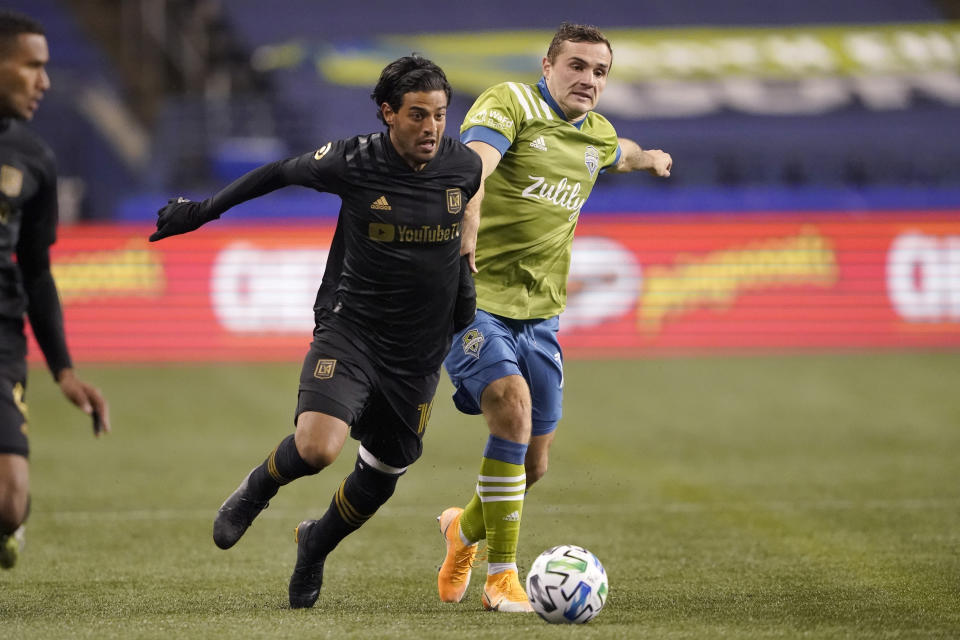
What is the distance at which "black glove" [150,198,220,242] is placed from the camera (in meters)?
5.02

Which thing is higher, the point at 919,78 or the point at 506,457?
the point at 919,78

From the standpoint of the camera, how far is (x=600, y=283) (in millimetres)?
15930

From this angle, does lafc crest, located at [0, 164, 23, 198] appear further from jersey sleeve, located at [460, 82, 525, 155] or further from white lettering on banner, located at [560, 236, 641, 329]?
white lettering on banner, located at [560, 236, 641, 329]

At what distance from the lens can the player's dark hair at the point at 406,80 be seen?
4.96 m

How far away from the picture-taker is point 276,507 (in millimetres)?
8180

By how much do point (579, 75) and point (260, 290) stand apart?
10.4m

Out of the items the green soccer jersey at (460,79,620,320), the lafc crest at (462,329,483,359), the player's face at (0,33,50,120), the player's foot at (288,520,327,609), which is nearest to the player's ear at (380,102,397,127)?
the green soccer jersey at (460,79,620,320)

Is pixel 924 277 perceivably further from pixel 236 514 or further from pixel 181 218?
pixel 181 218

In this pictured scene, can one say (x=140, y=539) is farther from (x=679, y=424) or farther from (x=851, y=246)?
(x=851, y=246)

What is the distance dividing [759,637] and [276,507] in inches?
164

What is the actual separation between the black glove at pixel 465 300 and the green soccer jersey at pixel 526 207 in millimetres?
294

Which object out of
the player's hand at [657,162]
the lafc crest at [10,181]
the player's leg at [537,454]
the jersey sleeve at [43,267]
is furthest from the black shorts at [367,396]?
the player's hand at [657,162]

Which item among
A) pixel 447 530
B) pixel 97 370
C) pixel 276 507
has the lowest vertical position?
pixel 97 370

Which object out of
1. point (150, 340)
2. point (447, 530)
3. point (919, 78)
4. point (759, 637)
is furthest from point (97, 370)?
point (919, 78)
